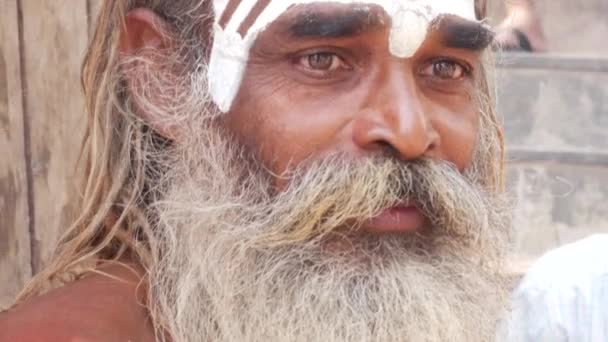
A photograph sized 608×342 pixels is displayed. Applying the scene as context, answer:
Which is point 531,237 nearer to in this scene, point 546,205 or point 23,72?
point 546,205

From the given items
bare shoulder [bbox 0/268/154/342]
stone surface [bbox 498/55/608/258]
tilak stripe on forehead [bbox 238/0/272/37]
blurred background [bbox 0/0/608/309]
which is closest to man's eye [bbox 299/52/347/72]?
tilak stripe on forehead [bbox 238/0/272/37]

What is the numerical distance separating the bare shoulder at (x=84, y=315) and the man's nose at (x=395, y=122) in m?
0.48

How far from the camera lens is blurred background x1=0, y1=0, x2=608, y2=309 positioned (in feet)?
8.81

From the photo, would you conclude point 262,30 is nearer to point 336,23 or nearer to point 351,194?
point 336,23

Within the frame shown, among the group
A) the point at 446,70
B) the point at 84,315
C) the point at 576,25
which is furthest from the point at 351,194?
the point at 576,25

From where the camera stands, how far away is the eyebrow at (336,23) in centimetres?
192

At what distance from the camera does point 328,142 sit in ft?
6.26

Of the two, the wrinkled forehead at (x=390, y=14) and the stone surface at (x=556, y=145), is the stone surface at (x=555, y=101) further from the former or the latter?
the wrinkled forehead at (x=390, y=14)

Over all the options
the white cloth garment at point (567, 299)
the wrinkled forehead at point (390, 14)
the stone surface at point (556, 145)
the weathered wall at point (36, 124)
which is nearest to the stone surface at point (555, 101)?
the stone surface at point (556, 145)

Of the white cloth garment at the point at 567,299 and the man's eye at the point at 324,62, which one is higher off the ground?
the man's eye at the point at 324,62

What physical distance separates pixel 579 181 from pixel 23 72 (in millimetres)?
2771

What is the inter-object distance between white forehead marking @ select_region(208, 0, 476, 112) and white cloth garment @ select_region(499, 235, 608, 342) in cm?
87

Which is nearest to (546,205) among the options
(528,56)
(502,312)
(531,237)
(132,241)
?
(531,237)

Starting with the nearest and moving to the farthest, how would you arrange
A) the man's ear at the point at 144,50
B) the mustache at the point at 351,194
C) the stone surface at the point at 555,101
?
the mustache at the point at 351,194
the man's ear at the point at 144,50
the stone surface at the point at 555,101
